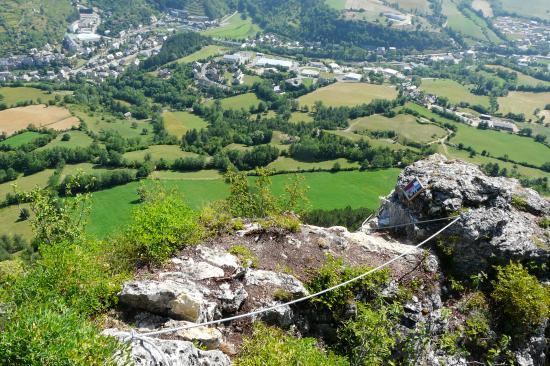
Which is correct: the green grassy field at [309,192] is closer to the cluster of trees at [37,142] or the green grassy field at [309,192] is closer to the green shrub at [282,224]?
the cluster of trees at [37,142]

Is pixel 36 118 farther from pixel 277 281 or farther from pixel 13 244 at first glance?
pixel 277 281

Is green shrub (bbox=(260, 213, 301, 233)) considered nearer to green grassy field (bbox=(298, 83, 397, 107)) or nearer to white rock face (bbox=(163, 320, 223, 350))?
white rock face (bbox=(163, 320, 223, 350))

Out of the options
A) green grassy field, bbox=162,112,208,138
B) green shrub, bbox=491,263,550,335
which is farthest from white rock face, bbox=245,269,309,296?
green grassy field, bbox=162,112,208,138

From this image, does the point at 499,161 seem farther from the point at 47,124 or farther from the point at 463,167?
the point at 47,124

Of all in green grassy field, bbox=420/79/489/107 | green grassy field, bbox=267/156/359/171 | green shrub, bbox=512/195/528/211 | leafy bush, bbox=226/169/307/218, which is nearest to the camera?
green shrub, bbox=512/195/528/211

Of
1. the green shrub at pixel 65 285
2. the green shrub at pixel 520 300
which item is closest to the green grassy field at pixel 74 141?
the green shrub at pixel 65 285
